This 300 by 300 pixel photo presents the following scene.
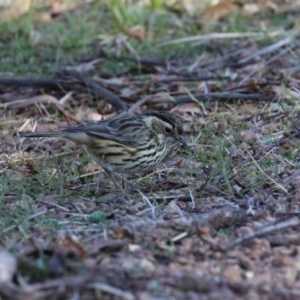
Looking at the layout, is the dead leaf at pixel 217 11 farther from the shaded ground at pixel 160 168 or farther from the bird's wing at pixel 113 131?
the bird's wing at pixel 113 131

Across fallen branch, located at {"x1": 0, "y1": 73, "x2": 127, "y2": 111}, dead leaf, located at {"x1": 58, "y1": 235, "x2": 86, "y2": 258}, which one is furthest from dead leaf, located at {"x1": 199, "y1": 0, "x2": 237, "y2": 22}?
dead leaf, located at {"x1": 58, "y1": 235, "x2": 86, "y2": 258}

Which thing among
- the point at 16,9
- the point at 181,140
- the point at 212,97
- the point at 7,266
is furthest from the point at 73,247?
the point at 16,9

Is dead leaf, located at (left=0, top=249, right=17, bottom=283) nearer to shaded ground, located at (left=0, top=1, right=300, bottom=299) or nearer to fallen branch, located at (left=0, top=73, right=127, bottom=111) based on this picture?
shaded ground, located at (left=0, top=1, right=300, bottom=299)

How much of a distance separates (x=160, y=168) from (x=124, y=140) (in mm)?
503

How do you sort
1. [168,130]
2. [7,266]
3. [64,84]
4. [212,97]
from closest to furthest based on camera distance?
[7,266] → [168,130] → [212,97] → [64,84]

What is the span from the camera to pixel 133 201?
598cm

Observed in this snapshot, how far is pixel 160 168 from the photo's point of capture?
6.99 metres

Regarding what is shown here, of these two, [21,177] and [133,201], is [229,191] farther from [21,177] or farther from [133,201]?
[21,177]

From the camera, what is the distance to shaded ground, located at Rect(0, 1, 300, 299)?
4.31 meters

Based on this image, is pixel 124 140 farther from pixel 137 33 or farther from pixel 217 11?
pixel 217 11

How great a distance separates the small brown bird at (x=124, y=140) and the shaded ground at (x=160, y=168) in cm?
17

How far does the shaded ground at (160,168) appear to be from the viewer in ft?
14.1

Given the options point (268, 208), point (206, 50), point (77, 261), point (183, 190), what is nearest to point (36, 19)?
point (206, 50)

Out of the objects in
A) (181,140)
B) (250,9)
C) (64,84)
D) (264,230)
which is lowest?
(250,9)
